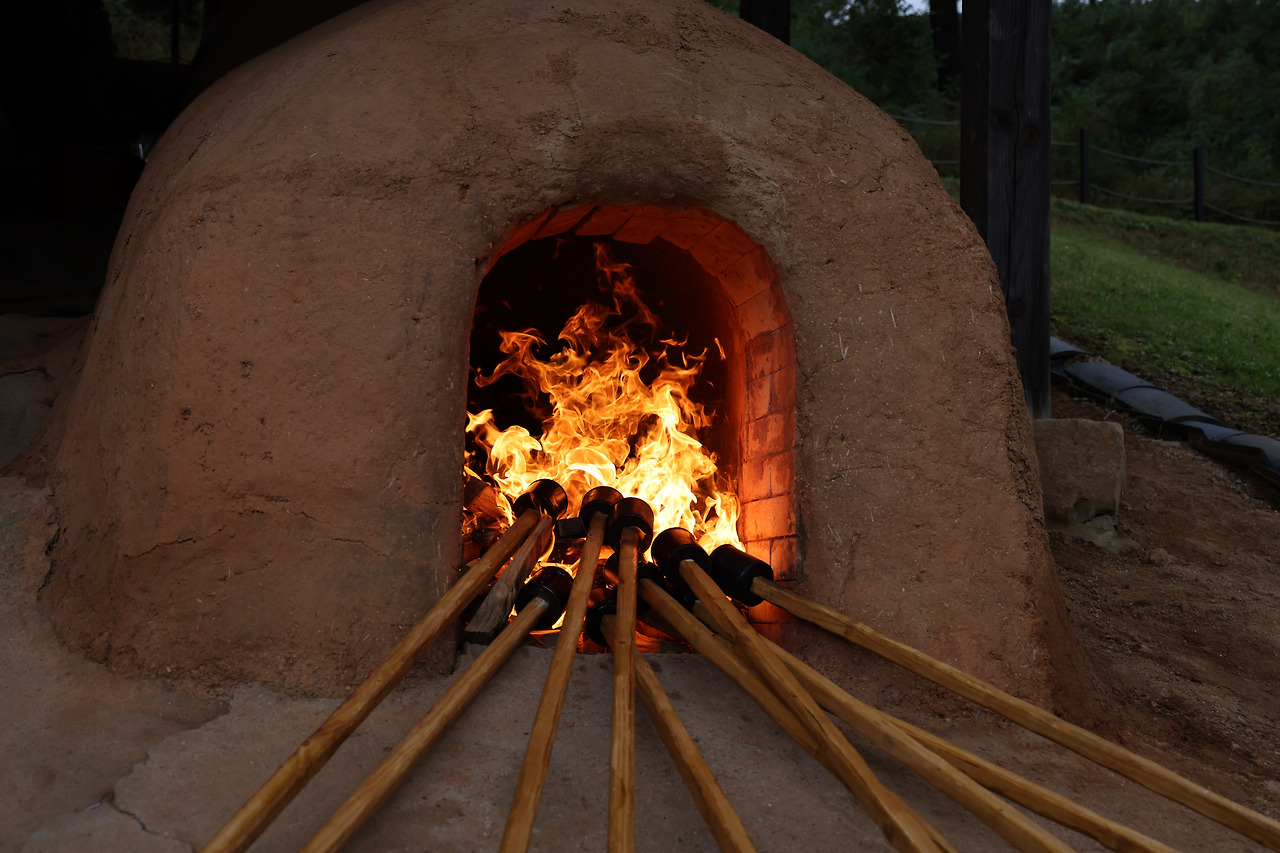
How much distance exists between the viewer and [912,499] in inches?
100.0

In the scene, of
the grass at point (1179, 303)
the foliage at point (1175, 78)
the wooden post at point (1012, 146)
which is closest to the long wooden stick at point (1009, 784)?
the wooden post at point (1012, 146)

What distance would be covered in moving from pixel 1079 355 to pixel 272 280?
5774 mm

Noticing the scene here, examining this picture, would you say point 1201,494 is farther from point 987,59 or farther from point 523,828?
point 523,828

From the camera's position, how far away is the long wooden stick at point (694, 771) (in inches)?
65.1

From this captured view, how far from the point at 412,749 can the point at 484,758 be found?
0.28 meters

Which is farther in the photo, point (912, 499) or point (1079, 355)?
point (1079, 355)

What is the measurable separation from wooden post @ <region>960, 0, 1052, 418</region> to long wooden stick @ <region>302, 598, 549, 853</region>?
2.69 m

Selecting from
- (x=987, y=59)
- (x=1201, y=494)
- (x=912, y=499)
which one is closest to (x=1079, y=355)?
(x=1201, y=494)

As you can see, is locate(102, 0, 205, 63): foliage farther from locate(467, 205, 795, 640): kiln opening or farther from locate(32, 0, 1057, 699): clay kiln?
locate(32, 0, 1057, 699): clay kiln

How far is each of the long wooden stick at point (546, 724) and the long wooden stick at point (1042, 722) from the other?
1.76 feet

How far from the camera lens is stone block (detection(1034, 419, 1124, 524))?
167 inches

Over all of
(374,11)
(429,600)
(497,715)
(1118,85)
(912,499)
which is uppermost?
(1118,85)

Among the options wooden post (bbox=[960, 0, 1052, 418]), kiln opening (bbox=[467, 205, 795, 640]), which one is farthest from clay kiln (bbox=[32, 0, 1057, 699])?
wooden post (bbox=[960, 0, 1052, 418])

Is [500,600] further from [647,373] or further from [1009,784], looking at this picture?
[647,373]
